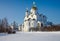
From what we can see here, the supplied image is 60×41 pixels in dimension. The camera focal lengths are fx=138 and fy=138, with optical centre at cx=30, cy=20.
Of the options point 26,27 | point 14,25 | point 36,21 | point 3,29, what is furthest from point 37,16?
point 3,29

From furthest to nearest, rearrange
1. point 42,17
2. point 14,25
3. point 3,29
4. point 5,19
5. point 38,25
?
→ point 14,25
point 42,17
point 38,25
point 5,19
point 3,29

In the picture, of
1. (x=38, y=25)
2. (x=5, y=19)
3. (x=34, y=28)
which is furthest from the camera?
(x=38, y=25)

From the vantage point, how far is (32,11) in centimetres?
6512

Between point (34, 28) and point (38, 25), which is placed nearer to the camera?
point (34, 28)

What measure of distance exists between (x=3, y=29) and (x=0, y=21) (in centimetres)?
844

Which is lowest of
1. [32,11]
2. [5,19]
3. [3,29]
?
[3,29]

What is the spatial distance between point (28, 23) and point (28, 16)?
193 inches

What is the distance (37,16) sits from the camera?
64.8 metres

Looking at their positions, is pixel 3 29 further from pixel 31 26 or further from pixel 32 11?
pixel 32 11

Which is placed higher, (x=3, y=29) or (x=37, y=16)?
(x=37, y=16)

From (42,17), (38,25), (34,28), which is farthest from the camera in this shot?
(42,17)

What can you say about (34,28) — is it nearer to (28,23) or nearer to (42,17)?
(28,23)

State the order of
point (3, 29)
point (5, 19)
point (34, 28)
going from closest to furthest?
1. point (3, 29)
2. point (5, 19)
3. point (34, 28)

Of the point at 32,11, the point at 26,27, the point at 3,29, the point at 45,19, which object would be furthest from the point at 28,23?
the point at 3,29
